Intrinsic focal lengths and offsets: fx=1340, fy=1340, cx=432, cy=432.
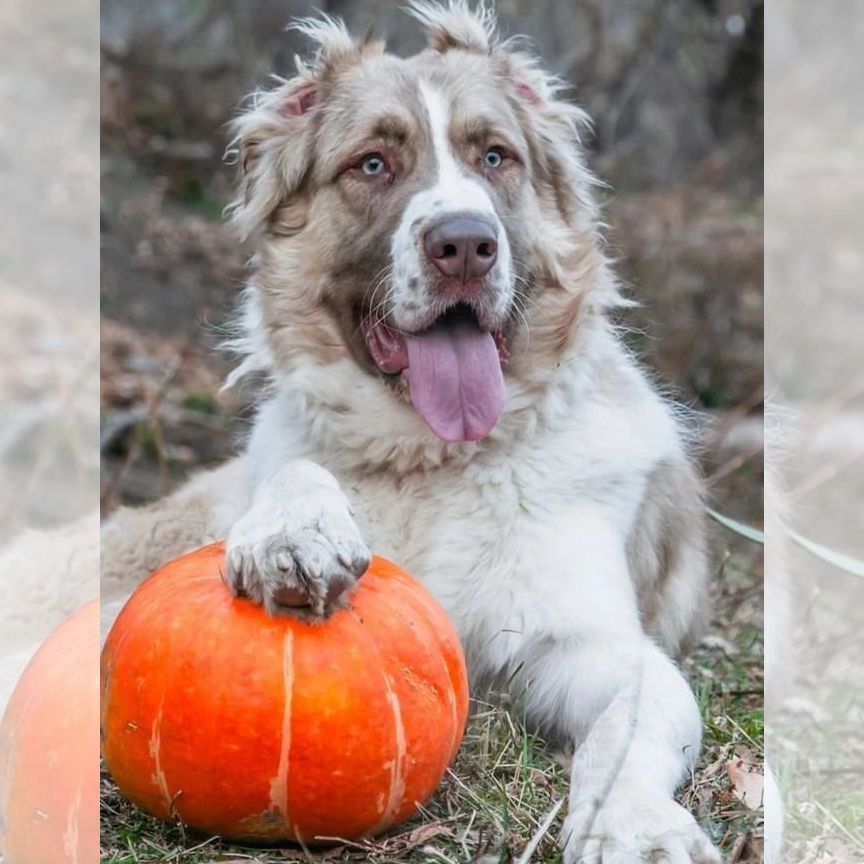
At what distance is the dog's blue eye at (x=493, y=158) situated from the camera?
11.2ft

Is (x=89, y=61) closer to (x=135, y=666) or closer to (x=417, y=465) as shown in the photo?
(x=135, y=666)

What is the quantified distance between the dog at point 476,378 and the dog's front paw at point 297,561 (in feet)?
0.53

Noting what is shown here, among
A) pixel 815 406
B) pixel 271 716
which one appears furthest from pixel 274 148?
pixel 271 716

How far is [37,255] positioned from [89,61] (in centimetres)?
32

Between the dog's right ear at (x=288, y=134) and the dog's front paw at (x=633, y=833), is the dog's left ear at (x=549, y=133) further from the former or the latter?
the dog's front paw at (x=633, y=833)

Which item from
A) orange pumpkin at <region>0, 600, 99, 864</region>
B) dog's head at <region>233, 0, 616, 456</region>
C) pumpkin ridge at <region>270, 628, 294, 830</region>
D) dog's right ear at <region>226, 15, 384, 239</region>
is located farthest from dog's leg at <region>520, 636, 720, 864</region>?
dog's right ear at <region>226, 15, 384, 239</region>

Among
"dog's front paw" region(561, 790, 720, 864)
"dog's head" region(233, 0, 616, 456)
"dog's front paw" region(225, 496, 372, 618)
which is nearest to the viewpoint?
"dog's front paw" region(561, 790, 720, 864)

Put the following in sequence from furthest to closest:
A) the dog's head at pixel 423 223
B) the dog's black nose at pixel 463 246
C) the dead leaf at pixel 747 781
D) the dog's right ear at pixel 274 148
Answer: the dog's right ear at pixel 274 148 < the dog's head at pixel 423 223 < the dog's black nose at pixel 463 246 < the dead leaf at pixel 747 781

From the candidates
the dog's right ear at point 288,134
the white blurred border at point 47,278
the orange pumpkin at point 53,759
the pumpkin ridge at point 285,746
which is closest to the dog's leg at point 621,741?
the pumpkin ridge at point 285,746

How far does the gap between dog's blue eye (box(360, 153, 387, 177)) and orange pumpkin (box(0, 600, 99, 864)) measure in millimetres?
1511

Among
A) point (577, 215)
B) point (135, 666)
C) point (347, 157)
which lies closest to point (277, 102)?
point (347, 157)

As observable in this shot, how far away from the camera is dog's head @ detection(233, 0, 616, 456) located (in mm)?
3186

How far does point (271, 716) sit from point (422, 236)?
1263 mm

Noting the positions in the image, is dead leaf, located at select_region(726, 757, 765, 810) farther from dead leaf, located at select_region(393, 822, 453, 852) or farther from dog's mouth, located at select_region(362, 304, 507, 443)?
dog's mouth, located at select_region(362, 304, 507, 443)
